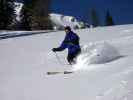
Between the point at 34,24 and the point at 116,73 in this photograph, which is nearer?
the point at 116,73

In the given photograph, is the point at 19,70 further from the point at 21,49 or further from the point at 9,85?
the point at 21,49

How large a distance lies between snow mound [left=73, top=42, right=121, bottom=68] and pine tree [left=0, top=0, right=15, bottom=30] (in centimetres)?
3878

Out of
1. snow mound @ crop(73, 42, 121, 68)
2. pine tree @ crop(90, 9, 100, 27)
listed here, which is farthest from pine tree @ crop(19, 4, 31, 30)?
pine tree @ crop(90, 9, 100, 27)

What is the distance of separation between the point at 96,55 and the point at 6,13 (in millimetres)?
42664

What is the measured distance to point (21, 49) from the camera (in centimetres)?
1883

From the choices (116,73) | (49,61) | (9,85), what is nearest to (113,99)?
(116,73)

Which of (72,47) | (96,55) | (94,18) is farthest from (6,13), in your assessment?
(94,18)

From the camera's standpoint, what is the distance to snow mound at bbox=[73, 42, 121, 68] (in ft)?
38.4

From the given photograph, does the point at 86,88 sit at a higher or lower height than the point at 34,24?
higher

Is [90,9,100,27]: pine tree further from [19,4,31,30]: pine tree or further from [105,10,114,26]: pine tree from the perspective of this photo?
[19,4,31,30]: pine tree

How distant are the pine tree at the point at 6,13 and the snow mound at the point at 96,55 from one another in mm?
38782

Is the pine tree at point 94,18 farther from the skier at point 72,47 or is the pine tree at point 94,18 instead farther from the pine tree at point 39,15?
the skier at point 72,47

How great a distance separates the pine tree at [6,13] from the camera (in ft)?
167

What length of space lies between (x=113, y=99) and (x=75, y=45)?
5402mm
